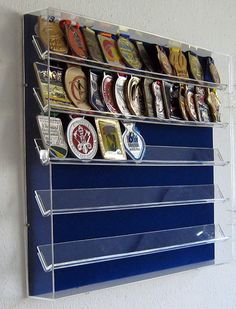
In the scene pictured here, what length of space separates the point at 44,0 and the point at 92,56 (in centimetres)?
19

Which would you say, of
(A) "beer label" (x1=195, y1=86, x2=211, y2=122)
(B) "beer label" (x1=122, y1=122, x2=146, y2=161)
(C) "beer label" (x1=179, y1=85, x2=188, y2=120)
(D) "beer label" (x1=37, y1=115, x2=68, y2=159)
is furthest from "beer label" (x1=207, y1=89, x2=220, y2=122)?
(D) "beer label" (x1=37, y1=115, x2=68, y2=159)

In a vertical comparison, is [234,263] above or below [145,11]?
below

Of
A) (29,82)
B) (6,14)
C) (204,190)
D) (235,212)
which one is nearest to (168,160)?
(204,190)

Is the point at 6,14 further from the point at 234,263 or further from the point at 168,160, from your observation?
the point at 234,263

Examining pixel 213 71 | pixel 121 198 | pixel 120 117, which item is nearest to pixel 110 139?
pixel 120 117

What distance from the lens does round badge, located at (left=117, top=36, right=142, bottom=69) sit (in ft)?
5.06

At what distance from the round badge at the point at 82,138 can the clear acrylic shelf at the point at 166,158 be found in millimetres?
20

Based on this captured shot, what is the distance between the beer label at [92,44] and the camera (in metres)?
1.44

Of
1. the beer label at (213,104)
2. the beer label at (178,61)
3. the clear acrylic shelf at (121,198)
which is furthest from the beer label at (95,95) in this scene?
the beer label at (213,104)

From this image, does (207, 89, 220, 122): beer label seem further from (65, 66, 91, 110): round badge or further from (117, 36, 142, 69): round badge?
(65, 66, 91, 110): round badge

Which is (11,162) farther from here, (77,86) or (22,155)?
(77,86)

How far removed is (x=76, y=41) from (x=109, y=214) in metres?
0.48

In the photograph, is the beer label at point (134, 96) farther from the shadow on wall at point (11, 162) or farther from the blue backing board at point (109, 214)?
the shadow on wall at point (11, 162)

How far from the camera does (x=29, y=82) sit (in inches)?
53.0
